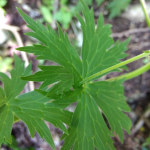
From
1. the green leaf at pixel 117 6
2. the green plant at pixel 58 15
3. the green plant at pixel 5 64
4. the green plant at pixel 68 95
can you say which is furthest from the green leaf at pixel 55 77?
the green leaf at pixel 117 6

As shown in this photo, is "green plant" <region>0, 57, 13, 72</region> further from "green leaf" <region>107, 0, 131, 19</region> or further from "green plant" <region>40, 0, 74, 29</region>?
"green leaf" <region>107, 0, 131, 19</region>

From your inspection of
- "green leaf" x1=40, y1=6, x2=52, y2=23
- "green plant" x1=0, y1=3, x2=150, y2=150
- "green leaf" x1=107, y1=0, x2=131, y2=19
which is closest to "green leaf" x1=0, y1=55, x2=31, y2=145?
"green plant" x1=0, y1=3, x2=150, y2=150

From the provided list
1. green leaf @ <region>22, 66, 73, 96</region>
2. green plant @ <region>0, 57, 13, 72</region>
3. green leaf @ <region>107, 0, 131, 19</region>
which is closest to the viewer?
green leaf @ <region>22, 66, 73, 96</region>

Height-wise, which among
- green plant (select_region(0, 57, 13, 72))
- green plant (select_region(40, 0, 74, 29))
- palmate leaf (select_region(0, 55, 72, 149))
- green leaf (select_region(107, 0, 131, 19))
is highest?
green plant (select_region(40, 0, 74, 29))

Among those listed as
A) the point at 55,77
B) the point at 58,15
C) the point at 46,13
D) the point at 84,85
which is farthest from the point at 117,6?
the point at 55,77

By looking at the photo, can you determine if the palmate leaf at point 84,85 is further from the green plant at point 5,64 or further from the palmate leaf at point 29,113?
the green plant at point 5,64

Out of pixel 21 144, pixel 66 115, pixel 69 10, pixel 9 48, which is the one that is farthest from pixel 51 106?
pixel 69 10
